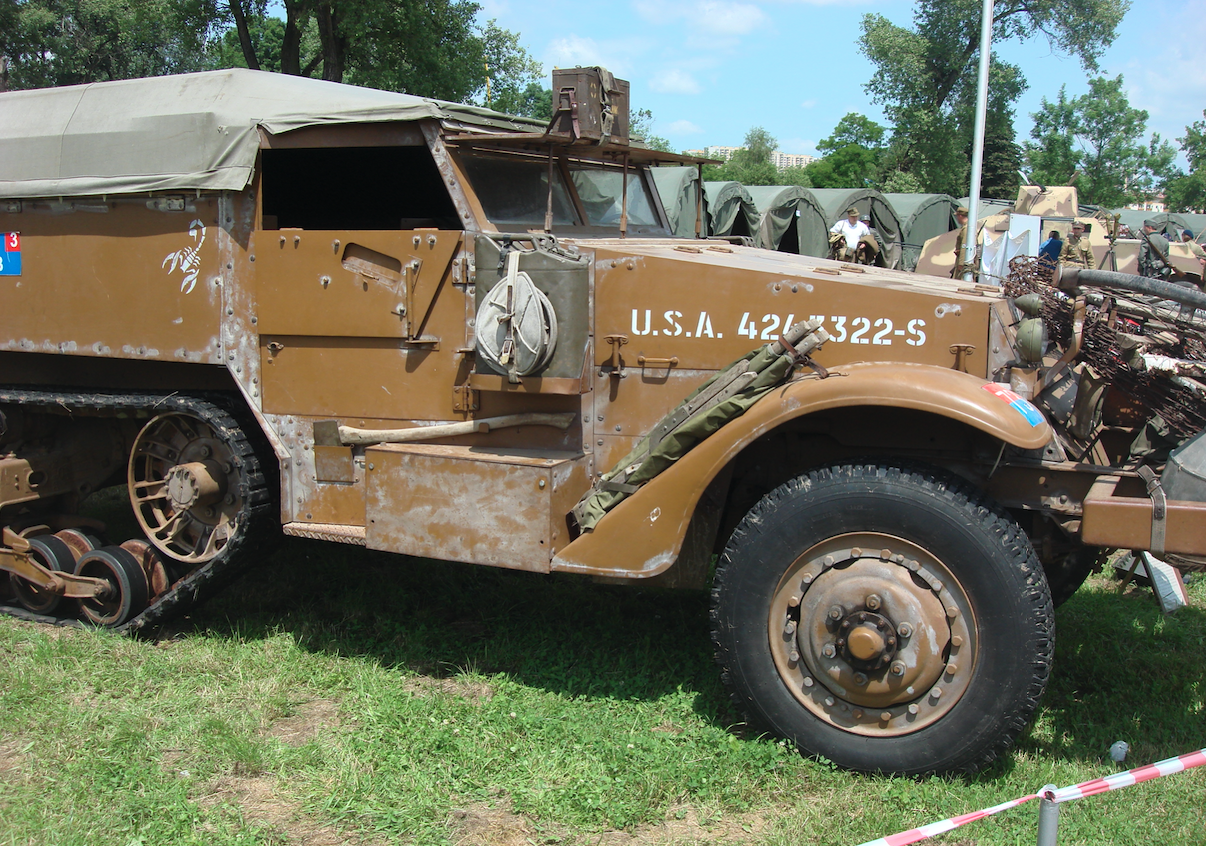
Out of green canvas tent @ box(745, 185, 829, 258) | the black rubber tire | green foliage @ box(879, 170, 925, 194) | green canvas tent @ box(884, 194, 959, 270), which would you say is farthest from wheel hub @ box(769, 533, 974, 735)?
green foliage @ box(879, 170, 925, 194)

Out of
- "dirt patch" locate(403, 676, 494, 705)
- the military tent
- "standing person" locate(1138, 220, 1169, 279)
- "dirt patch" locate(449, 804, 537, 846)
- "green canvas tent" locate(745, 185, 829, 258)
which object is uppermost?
the military tent

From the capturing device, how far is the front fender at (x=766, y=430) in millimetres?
3176

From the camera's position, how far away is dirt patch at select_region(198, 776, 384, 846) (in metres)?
3.23

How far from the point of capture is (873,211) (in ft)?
60.3

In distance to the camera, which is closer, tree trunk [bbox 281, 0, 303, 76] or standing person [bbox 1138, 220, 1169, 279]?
standing person [bbox 1138, 220, 1169, 279]

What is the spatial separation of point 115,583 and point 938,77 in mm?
34482

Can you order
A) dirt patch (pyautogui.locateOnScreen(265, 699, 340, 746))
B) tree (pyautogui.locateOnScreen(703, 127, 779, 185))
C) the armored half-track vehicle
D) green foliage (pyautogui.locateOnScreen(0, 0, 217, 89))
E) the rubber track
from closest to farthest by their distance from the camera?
the armored half-track vehicle
dirt patch (pyautogui.locateOnScreen(265, 699, 340, 746))
the rubber track
green foliage (pyautogui.locateOnScreen(0, 0, 217, 89))
tree (pyautogui.locateOnScreen(703, 127, 779, 185))

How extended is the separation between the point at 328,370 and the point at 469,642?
4.72ft

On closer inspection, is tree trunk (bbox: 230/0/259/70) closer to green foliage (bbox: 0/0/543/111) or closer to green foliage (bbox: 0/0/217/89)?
green foliage (bbox: 0/0/543/111)

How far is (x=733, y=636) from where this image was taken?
11.4 ft

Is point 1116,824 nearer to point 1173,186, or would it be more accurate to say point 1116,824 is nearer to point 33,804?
point 33,804

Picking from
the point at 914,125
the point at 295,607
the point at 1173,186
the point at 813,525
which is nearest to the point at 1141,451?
the point at 813,525

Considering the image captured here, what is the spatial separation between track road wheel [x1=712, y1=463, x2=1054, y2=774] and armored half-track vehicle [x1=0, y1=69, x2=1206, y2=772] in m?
0.01

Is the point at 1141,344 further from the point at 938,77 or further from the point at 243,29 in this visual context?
the point at 938,77
